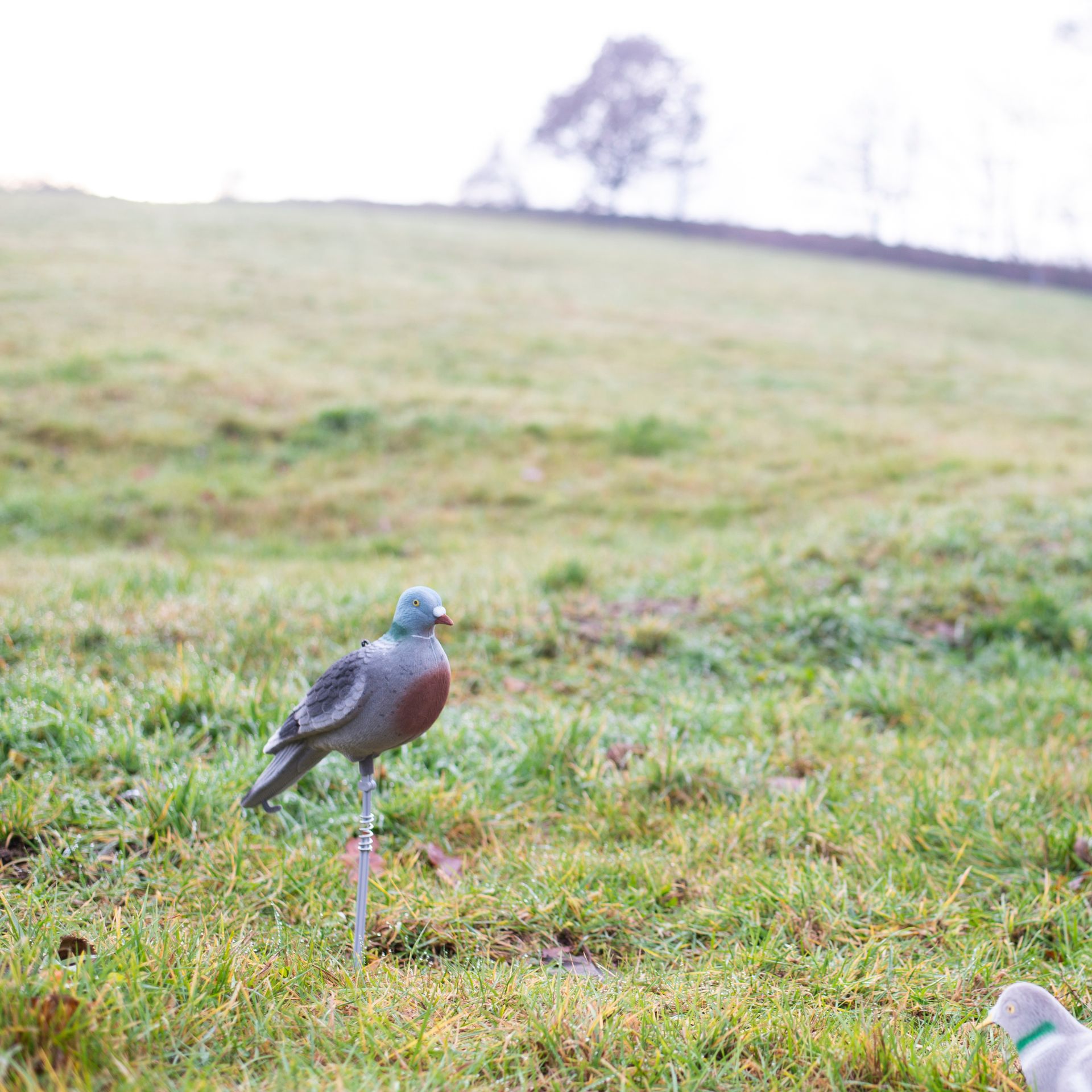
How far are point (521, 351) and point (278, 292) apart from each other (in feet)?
18.2

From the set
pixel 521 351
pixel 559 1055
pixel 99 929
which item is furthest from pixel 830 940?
pixel 521 351

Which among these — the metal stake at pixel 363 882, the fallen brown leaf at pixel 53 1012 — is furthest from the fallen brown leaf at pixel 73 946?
the metal stake at pixel 363 882

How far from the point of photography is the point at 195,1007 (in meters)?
1.94

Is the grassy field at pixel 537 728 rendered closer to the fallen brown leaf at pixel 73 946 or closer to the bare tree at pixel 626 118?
the fallen brown leaf at pixel 73 946

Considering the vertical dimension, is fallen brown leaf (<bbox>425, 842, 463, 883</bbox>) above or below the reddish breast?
below

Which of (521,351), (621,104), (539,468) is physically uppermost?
(621,104)

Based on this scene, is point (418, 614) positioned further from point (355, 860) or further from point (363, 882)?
point (355, 860)

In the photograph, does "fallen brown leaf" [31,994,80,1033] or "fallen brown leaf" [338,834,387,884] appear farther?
"fallen brown leaf" [338,834,387,884]

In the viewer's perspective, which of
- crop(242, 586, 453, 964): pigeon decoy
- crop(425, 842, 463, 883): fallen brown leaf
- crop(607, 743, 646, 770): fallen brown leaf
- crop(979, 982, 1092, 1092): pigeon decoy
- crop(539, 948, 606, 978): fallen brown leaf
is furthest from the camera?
crop(607, 743, 646, 770): fallen brown leaf

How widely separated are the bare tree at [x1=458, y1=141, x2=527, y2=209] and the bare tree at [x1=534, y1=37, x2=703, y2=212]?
4.34 meters

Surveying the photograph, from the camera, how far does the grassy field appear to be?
2018 millimetres

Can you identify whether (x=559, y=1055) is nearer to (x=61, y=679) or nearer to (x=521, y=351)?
(x=61, y=679)

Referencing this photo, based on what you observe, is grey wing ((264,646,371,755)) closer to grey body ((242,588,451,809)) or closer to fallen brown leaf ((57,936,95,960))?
grey body ((242,588,451,809))

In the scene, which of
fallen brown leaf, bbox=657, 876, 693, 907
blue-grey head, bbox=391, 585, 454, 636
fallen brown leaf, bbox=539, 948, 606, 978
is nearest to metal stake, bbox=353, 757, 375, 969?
blue-grey head, bbox=391, 585, 454, 636
